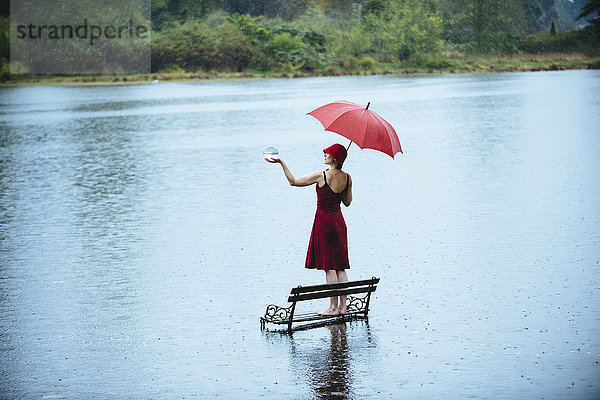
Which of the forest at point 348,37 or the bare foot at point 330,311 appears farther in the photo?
the forest at point 348,37

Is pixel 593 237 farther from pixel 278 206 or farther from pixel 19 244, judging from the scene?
pixel 19 244

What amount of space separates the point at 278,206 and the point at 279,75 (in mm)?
59099

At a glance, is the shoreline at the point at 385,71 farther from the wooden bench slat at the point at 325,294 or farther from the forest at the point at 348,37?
the wooden bench slat at the point at 325,294

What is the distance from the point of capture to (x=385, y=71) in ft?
246

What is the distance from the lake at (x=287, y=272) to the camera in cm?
648

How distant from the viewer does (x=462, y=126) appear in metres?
26.2

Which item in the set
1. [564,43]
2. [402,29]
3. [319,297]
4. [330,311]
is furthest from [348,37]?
[319,297]

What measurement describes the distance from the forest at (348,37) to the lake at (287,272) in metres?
54.8

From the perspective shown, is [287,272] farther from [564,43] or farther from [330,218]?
[564,43]

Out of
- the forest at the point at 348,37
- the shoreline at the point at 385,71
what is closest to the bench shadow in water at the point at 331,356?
the shoreline at the point at 385,71

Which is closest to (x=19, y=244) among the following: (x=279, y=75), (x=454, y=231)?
(x=454, y=231)

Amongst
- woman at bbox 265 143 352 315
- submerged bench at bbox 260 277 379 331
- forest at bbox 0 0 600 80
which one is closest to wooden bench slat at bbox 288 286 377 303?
submerged bench at bbox 260 277 379 331

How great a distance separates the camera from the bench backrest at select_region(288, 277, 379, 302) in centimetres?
714

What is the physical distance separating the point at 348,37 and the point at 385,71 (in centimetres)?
1174
